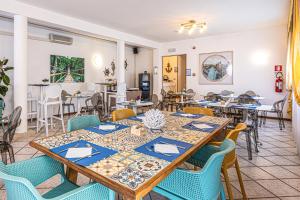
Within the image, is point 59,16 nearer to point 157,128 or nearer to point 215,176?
point 157,128

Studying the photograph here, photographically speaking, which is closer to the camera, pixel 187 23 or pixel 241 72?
pixel 187 23

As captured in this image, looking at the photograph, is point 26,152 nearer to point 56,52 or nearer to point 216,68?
point 56,52

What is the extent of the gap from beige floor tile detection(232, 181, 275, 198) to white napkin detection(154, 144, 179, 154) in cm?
125

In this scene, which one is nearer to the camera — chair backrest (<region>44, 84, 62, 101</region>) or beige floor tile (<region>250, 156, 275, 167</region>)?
beige floor tile (<region>250, 156, 275, 167</region>)

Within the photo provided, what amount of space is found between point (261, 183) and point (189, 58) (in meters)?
6.14

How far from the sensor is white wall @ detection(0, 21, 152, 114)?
5250 mm

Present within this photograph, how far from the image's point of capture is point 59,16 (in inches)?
195

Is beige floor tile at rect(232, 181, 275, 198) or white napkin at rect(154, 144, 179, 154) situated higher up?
white napkin at rect(154, 144, 179, 154)

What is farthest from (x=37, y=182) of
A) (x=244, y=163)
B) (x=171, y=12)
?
(x=171, y=12)

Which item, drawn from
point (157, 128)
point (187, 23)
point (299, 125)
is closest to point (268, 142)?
point (299, 125)

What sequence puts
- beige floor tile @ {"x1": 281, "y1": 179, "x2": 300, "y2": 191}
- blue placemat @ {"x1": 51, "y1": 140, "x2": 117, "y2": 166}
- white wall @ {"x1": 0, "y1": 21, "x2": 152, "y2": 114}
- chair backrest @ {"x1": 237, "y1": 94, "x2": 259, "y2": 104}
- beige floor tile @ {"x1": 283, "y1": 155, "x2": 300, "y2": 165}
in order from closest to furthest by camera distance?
blue placemat @ {"x1": 51, "y1": 140, "x2": 117, "y2": 166}
beige floor tile @ {"x1": 281, "y1": 179, "x2": 300, "y2": 191}
beige floor tile @ {"x1": 283, "y1": 155, "x2": 300, "y2": 165}
chair backrest @ {"x1": 237, "y1": 94, "x2": 259, "y2": 104}
white wall @ {"x1": 0, "y1": 21, "x2": 152, "y2": 114}

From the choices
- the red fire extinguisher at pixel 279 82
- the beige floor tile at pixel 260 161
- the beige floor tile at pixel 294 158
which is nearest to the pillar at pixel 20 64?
the beige floor tile at pixel 260 161

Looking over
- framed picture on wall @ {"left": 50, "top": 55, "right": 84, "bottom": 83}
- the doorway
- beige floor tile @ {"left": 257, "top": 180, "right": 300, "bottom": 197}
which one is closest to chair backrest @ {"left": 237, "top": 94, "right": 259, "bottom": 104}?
beige floor tile @ {"left": 257, "top": 180, "right": 300, "bottom": 197}

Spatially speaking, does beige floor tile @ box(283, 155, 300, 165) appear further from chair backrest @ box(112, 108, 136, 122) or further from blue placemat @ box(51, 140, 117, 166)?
blue placemat @ box(51, 140, 117, 166)
